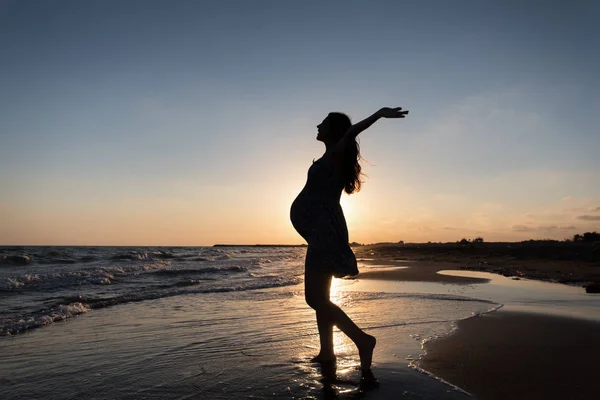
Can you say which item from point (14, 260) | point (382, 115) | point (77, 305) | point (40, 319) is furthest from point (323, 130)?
point (14, 260)

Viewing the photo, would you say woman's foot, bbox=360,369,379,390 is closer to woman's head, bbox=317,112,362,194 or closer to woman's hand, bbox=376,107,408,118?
woman's head, bbox=317,112,362,194

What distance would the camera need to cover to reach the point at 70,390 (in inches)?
149

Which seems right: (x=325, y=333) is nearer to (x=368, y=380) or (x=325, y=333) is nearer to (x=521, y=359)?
(x=368, y=380)

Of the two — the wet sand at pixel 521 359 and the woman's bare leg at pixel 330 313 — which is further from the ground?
the woman's bare leg at pixel 330 313

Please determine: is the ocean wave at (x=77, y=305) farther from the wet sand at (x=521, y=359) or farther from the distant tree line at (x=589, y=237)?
the distant tree line at (x=589, y=237)

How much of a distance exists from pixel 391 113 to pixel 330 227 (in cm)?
116

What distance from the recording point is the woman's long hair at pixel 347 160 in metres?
4.16

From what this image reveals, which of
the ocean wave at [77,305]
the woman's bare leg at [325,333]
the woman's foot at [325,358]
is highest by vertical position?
the woman's bare leg at [325,333]

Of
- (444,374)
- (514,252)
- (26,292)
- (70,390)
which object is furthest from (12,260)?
(514,252)

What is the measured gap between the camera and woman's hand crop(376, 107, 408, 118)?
368 cm

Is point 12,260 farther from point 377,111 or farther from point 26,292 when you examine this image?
point 377,111

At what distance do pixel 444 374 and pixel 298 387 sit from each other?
55.7 inches

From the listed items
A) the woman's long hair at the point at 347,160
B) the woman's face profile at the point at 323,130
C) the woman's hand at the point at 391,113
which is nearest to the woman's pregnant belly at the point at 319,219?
the woman's long hair at the point at 347,160

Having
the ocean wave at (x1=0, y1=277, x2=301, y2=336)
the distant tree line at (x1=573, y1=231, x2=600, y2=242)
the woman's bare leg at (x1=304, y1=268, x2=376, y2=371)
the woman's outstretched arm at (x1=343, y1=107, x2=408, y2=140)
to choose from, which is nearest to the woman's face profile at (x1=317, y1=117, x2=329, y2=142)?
the woman's outstretched arm at (x1=343, y1=107, x2=408, y2=140)
